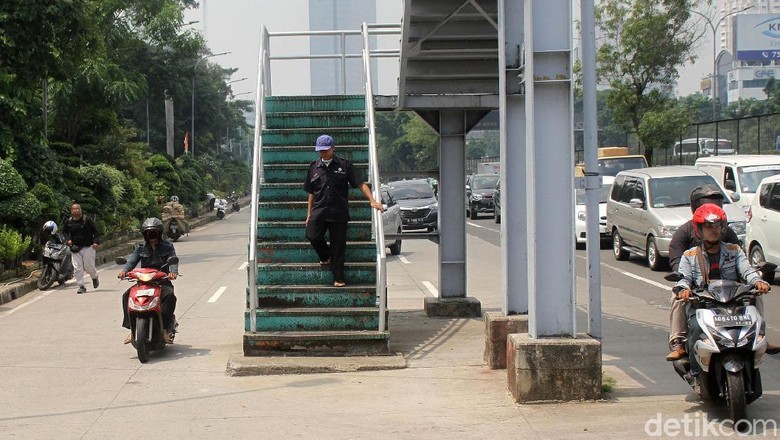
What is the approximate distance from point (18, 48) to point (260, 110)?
9.80 meters

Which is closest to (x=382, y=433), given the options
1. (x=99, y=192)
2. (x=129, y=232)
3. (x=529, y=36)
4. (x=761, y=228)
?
(x=529, y=36)

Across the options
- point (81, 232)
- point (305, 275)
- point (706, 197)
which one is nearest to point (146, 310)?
point (305, 275)

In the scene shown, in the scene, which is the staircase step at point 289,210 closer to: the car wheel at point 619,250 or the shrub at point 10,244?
the shrub at point 10,244

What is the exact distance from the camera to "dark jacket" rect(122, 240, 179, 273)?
1099 centimetres

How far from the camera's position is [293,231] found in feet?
38.4

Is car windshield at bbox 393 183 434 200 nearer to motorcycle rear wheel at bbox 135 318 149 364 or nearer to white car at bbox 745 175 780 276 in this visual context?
A: white car at bbox 745 175 780 276

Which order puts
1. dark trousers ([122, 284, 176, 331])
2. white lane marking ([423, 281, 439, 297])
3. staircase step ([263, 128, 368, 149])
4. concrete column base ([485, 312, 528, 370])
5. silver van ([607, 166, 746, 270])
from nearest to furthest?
concrete column base ([485, 312, 528, 370])
dark trousers ([122, 284, 176, 331])
staircase step ([263, 128, 368, 149])
white lane marking ([423, 281, 439, 297])
silver van ([607, 166, 746, 270])

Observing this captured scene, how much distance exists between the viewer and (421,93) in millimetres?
12930

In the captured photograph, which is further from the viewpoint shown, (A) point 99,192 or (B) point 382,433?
(A) point 99,192

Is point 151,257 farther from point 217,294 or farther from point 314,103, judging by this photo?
point 217,294

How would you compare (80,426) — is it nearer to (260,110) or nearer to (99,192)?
(260,110)

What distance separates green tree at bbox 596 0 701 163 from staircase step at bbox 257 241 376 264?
97.4ft

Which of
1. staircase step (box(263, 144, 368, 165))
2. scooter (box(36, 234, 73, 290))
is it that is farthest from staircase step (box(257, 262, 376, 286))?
scooter (box(36, 234, 73, 290))

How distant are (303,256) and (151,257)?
1691 mm
